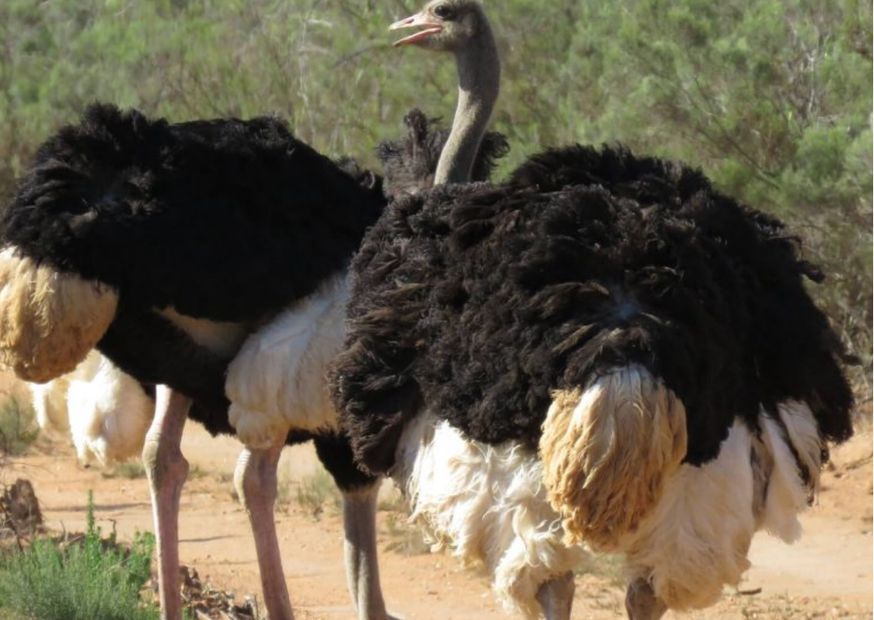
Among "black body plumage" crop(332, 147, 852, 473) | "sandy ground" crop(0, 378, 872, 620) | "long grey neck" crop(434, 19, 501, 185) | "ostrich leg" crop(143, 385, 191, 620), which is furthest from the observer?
"sandy ground" crop(0, 378, 872, 620)

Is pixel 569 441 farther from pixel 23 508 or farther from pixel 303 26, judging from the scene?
pixel 303 26

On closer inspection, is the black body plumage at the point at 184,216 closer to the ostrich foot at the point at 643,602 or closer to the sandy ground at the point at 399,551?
the ostrich foot at the point at 643,602

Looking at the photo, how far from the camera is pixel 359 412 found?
4.23 meters

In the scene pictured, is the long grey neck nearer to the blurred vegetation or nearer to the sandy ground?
the sandy ground

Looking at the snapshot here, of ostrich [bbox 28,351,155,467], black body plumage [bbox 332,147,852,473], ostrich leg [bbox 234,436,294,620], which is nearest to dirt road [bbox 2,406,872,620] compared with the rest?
ostrich leg [bbox 234,436,294,620]

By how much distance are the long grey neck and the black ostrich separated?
12.5 inches

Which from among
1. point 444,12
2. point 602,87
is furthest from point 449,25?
point 602,87

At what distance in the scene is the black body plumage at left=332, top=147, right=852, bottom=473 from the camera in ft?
12.3

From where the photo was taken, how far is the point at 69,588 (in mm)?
5254

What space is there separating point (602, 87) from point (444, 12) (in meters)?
5.01

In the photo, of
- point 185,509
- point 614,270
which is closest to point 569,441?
point 614,270

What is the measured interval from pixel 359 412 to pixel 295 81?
31.3ft

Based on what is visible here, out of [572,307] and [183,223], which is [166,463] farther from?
[572,307]

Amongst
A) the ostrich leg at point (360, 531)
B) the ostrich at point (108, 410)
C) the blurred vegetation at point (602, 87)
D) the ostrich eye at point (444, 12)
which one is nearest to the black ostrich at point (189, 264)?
the ostrich leg at point (360, 531)
